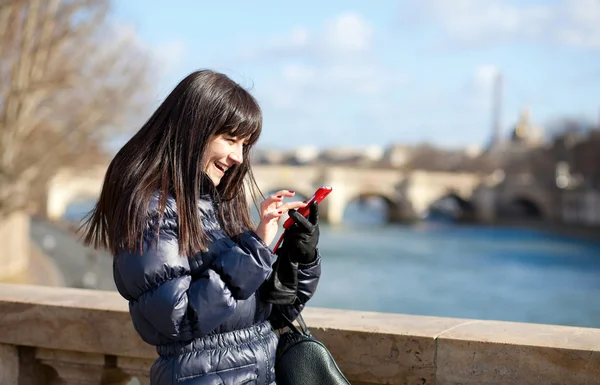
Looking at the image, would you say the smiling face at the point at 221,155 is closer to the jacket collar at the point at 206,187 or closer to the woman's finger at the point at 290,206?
the jacket collar at the point at 206,187

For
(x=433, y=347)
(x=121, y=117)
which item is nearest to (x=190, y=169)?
(x=433, y=347)

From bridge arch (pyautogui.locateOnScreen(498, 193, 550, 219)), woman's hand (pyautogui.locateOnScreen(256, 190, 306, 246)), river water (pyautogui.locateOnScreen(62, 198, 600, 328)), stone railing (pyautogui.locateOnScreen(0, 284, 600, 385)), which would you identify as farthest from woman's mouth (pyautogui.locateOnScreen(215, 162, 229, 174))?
bridge arch (pyautogui.locateOnScreen(498, 193, 550, 219))

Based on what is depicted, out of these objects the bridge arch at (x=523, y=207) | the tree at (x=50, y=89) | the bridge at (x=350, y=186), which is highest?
the tree at (x=50, y=89)

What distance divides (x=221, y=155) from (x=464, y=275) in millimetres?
26100

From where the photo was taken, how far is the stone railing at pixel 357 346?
82.7 inches

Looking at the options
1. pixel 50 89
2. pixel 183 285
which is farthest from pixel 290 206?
pixel 50 89

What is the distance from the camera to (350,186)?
4559 centimetres

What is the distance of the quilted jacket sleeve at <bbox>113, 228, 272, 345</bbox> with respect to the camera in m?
1.70

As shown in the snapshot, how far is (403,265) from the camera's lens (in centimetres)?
2922

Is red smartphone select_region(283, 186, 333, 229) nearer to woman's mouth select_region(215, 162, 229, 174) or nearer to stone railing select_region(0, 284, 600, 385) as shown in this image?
woman's mouth select_region(215, 162, 229, 174)

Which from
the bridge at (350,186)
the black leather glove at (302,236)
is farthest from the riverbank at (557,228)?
the black leather glove at (302,236)

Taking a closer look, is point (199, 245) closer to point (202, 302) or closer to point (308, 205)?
point (202, 302)

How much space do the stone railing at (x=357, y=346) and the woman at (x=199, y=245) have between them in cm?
41

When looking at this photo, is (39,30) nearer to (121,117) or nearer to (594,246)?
(121,117)
